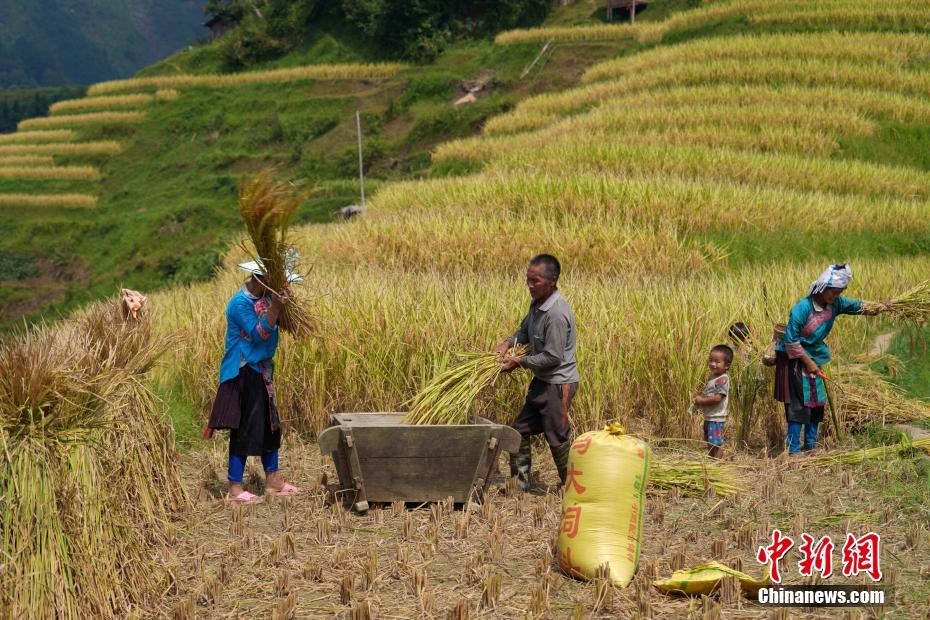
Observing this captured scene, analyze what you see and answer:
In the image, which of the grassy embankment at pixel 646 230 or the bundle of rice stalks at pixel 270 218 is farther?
the grassy embankment at pixel 646 230

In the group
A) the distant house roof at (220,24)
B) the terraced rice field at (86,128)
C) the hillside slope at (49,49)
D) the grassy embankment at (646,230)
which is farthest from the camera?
the hillside slope at (49,49)

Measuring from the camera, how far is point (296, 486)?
18.0 ft

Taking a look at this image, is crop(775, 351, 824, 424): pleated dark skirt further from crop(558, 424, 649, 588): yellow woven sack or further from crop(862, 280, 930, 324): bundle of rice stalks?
crop(558, 424, 649, 588): yellow woven sack

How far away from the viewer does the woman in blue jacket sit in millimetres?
5047

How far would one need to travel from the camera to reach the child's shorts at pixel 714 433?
5.84 m

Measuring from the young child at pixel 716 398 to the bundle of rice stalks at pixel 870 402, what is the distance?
0.96 metres

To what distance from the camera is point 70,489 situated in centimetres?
354

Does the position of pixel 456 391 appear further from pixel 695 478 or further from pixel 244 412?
pixel 695 478

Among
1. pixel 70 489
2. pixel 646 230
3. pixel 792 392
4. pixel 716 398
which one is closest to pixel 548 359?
pixel 716 398

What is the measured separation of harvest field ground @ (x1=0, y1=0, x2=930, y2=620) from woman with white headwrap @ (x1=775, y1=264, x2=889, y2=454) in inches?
10.5

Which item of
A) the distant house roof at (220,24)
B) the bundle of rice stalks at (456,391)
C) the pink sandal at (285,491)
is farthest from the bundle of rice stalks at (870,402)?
the distant house roof at (220,24)

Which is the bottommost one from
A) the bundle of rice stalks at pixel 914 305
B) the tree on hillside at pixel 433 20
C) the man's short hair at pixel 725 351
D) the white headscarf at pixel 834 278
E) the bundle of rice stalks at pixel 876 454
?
the bundle of rice stalks at pixel 876 454

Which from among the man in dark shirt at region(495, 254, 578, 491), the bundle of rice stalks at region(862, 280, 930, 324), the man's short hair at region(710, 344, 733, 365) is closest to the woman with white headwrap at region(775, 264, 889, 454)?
the bundle of rice stalks at region(862, 280, 930, 324)

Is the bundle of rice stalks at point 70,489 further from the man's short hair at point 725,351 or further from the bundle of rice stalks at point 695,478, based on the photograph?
the man's short hair at point 725,351
